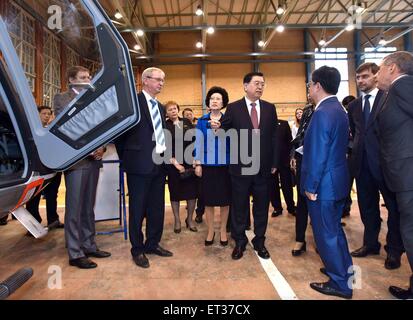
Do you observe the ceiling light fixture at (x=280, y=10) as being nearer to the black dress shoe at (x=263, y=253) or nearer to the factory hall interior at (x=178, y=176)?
the factory hall interior at (x=178, y=176)

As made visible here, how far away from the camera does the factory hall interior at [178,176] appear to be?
2180 millimetres

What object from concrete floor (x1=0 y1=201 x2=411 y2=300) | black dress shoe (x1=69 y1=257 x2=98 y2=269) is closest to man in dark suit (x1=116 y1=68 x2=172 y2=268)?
concrete floor (x1=0 y1=201 x2=411 y2=300)

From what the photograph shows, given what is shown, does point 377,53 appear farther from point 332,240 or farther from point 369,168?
point 332,240

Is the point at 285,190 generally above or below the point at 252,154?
below

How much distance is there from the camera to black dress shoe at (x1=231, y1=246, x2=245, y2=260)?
3.05m

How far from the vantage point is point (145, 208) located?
3.07 metres

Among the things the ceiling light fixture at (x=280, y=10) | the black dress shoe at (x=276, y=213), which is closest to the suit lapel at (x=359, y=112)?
the black dress shoe at (x=276, y=213)

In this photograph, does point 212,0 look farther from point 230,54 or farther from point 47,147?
point 47,147

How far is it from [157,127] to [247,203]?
127cm

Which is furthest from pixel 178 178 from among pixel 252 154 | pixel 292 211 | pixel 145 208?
pixel 292 211

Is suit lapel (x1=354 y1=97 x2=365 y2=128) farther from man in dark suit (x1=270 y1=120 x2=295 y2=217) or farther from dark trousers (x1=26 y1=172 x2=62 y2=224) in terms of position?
dark trousers (x1=26 y1=172 x2=62 y2=224)

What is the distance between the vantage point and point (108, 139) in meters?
2.25

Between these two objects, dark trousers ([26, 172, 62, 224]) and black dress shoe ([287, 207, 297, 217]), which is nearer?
dark trousers ([26, 172, 62, 224])

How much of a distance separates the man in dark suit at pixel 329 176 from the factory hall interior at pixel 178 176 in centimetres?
1
